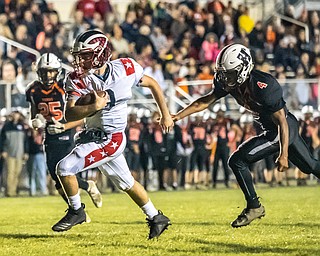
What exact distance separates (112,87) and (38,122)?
6.62 ft

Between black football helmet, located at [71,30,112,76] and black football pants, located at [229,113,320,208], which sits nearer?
black football helmet, located at [71,30,112,76]

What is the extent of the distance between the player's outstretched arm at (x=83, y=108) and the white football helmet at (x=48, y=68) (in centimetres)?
249

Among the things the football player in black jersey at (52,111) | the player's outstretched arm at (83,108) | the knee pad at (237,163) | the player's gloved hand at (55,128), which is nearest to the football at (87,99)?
the player's outstretched arm at (83,108)

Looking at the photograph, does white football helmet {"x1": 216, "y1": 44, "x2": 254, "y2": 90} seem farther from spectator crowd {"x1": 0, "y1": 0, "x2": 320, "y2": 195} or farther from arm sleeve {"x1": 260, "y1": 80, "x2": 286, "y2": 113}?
spectator crowd {"x1": 0, "y1": 0, "x2": 320, "y2": 195}

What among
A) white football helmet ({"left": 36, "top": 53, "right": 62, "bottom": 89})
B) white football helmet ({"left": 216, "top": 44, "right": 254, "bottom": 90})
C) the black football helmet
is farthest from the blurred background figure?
the black football helmet

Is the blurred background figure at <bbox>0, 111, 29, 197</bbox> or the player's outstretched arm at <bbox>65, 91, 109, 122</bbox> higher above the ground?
the player's outstretched arm at <bbox>65, 91, 109, 122</bbox>

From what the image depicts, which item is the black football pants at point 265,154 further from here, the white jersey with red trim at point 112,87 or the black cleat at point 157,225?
the white jersey with red trim at point 112,87

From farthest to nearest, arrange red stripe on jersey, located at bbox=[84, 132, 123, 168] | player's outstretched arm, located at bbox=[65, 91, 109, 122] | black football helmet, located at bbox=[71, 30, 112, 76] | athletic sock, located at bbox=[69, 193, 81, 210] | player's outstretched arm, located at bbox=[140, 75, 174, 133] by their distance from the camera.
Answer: athletic sock, located at bbox=[69, 193, 81, 210] < player's outstretched arm, located at bbox=[140, 75, 174, 133] < red stripe on jersey, located at bbox=[84, 132, 123, 168] < black football helmet, located at bbox=[71, 30, 112, 76] < player's outstretched arm, located at bbox=[65, 91, 109, 122]

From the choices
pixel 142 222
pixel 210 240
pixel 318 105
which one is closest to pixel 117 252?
pixel 210 240

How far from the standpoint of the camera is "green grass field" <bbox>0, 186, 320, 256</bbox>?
750 centimetres

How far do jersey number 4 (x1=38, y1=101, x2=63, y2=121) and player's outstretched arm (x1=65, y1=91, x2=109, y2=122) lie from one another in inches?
104

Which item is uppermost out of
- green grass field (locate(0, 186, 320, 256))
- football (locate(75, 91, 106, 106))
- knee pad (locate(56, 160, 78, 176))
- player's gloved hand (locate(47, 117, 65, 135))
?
football (locate(75, 91, 106, 106))

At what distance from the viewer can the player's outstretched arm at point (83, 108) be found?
24.5ft

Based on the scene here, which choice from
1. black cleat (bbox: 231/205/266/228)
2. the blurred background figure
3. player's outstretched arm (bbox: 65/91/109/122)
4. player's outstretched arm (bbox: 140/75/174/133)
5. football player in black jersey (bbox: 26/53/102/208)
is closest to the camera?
player's outstretched arm (bbox: 65/91/109/122)
